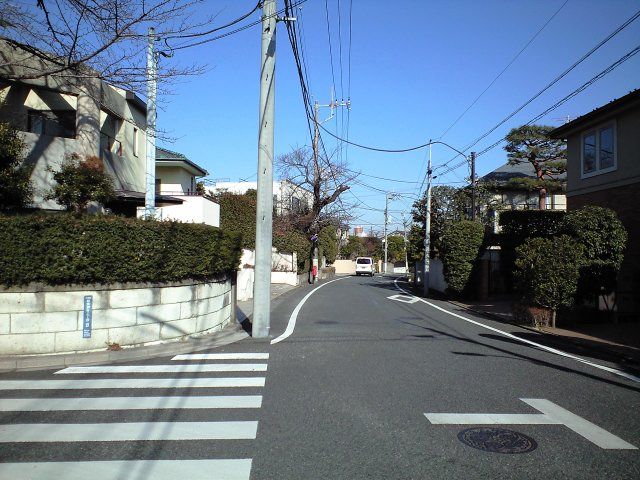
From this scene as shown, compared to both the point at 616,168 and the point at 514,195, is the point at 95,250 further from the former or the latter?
the point at 514,195

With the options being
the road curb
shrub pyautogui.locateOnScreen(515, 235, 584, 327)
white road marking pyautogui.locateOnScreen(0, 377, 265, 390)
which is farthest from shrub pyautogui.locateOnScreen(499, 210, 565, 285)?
white road marking pyautogui.locateOnScreen(0, 377, 265, 390)

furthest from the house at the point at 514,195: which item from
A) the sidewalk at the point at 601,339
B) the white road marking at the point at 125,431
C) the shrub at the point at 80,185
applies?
the white road marking at the point at 125,431

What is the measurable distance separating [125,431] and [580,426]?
4697 millimetres

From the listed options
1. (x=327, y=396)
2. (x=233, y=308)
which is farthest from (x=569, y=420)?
(x=233, y=308)

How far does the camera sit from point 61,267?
8.58 metres

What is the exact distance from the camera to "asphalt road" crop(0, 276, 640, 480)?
171 inches

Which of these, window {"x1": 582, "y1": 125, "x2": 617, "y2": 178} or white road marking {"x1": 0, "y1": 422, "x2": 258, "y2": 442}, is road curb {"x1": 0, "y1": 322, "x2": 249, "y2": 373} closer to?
white road marking {"x1": 0, "y1": 422, "x2": 258, "y2": 442}

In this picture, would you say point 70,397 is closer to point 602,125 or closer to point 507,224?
point 602,125

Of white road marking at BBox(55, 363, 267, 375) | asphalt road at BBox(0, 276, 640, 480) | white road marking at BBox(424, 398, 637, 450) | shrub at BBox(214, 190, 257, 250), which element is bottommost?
white road marking at BBox(55, 363, 267, 375)

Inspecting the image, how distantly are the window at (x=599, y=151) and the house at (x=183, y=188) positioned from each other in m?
15.8

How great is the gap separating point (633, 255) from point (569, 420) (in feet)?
40.1

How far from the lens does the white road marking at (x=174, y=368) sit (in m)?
7.95

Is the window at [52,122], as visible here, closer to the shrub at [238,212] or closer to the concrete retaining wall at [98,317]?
the concrete retaining wall at [98,317]

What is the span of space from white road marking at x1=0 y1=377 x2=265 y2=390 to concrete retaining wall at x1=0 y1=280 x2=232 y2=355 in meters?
1.37
